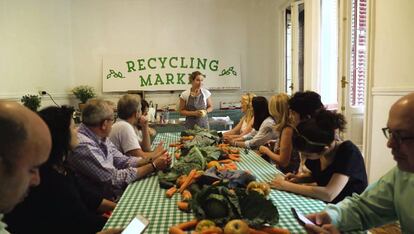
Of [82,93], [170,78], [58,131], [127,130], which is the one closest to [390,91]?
[127,130]

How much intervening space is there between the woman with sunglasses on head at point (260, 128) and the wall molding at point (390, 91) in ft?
3.90

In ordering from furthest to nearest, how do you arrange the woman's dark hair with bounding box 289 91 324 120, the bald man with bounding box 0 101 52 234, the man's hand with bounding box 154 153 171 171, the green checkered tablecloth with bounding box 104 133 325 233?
1. the woman's dark hair with bounding box 289 91 324 120
2. the man's hand with bounding box 154 153 171 171
3. the green checkered tablecloth with bounding box 104 133 325 233
4. the bald man with bounding box 0 101 52 234

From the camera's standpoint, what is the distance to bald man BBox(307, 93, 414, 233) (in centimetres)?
110

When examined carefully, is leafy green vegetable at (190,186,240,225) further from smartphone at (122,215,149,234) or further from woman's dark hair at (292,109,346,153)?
woman's dark hair at (292,109,346,153)

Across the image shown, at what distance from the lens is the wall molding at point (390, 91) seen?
9.93ft

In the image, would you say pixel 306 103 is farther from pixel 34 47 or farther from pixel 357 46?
pixel 34 47

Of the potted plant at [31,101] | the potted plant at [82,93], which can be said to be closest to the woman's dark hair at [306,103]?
the potted plant at [31,101]

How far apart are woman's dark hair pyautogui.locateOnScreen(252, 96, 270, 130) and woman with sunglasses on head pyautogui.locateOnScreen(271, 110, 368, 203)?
160 centimetres

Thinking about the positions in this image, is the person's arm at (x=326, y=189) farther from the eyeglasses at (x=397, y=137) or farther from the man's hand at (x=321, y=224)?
the eyeglasses at (x=397, y=137)

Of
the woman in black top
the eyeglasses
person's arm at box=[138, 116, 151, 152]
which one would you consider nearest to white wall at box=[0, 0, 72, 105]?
person's arm at box=[138, 116, 151, 152]

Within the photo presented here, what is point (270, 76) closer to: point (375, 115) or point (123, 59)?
point (123, 59)

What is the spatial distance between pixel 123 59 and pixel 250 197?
5.75m

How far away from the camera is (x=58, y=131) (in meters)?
1.62

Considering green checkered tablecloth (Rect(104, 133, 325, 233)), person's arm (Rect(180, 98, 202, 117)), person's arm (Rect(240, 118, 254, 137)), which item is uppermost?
person's arm (Rect(180, 98, 202, 117))
